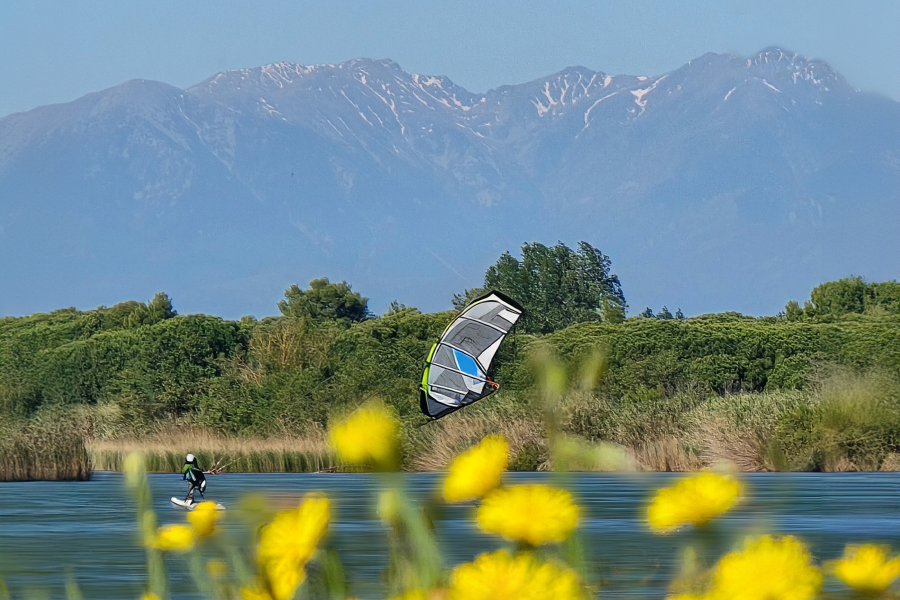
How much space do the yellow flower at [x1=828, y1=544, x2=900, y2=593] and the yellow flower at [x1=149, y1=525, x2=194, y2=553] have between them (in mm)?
756

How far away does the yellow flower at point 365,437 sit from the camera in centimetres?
143

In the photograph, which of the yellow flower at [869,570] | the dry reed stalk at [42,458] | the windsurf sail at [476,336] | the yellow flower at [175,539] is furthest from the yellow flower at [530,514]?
the dry reed stalk at [42,458]

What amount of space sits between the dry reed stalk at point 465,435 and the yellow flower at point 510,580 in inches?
922

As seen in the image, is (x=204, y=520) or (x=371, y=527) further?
(x=371, y=527)

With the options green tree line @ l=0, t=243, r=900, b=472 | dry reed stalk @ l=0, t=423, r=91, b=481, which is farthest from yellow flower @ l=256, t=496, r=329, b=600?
green tree line @ l=0, t=243, r=900, b=472

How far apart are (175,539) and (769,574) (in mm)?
881

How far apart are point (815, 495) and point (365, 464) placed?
17.8 m

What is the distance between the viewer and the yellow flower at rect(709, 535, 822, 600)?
120 cm

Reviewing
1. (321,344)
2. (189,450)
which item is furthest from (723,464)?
(321,344)

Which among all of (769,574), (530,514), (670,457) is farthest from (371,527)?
(769,574)

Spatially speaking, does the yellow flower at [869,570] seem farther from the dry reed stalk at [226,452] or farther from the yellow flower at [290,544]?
the dry reed stalk at [226,452]

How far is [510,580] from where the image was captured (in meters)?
1.18

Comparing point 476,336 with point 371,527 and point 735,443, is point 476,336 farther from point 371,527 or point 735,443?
point 371,527

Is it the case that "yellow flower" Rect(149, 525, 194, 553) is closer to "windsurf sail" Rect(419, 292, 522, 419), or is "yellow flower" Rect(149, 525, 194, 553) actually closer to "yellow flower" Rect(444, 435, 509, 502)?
"yellow flower" Rect(444, 435, 509, 502)
